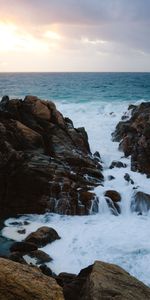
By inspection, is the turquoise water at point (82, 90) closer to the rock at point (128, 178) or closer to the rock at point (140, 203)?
the rock at point (128, 178)

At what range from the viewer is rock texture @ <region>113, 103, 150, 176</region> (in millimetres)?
21953

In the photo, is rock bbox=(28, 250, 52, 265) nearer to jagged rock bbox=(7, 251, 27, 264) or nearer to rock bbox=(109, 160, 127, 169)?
jagged rock bbox=(7, 251, 27, 264)

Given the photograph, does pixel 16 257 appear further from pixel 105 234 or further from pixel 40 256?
pixel 105 234

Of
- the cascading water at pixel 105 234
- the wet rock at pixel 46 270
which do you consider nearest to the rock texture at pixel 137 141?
the cascading water at pixel 105 234

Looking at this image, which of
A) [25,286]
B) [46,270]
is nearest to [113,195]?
[46,270]

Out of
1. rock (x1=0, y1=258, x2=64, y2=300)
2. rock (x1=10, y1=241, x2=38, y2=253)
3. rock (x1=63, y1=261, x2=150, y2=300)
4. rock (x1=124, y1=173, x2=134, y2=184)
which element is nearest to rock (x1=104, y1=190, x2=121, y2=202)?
rock (x1=124, y1=173, x2=134, y2=184)

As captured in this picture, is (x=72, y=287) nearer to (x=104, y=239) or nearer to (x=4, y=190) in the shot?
(x=104, y=239)

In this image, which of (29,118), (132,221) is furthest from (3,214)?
(29,118)

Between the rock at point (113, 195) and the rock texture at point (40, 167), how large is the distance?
783 mm

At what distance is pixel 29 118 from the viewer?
21953mm

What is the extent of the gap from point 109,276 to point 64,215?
26.0ft

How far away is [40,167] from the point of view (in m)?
18.2

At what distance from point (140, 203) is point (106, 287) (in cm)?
931

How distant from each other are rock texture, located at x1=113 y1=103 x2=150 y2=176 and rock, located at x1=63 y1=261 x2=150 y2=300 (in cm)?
1214
